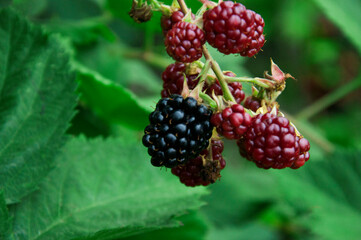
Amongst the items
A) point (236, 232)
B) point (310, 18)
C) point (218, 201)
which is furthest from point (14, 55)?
point (310, 18)

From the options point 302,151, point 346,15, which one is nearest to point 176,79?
point 302,151

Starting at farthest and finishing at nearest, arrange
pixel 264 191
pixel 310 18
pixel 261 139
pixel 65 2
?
pixel 310 18 → pixel 264 191 → pixel 65 2 → pixel 261 139

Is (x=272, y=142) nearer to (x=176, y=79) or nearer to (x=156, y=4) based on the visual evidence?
(x=176, y=79)

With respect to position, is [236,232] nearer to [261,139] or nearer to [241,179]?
[241,179]

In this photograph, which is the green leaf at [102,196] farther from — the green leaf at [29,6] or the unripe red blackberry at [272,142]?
the green leaf at [29,6]

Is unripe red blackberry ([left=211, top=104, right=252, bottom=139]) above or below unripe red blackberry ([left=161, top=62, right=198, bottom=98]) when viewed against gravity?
above

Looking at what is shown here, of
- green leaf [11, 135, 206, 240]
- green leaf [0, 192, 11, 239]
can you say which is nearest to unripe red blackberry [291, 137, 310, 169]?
green leaf [11, 135, 206, 240]

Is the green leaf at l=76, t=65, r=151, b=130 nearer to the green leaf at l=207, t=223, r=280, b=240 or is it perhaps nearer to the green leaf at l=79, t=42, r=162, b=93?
the green leaf at l=79, t=42, r=162, b=93
